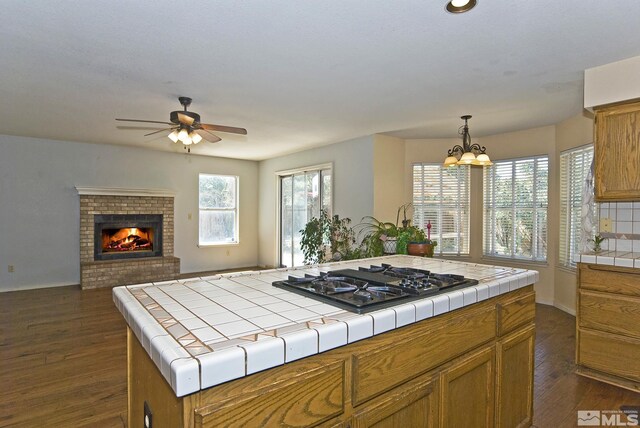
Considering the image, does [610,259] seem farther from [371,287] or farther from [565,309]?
[371,287]

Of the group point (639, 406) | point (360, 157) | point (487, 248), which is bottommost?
point (639, 406)

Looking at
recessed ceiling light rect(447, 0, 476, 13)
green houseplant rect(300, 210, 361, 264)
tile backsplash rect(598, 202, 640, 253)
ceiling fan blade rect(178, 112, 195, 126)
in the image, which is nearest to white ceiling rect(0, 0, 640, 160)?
recessed ceiling light rect(447, 0, 476, 13)

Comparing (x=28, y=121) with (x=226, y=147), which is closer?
(x=28, y=121)

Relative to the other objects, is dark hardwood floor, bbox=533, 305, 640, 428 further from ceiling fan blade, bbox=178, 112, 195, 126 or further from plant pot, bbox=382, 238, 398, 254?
ceiling fan blade, bbox=178, 112, 195, 126

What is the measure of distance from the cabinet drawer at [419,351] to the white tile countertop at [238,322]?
8cm

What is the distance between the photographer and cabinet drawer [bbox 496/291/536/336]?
5.87 feet

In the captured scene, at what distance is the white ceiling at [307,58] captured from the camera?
2100mm

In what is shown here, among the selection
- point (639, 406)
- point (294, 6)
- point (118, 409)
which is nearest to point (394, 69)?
point (294, 6)

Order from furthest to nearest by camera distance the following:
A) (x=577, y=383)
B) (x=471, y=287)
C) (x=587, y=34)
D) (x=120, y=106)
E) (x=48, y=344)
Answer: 1. (x=120, y=106)
2. (x=48, y=344)
3. (x=577, y=383)
4. (x=587, y=34)
5. (x=471, y=287)

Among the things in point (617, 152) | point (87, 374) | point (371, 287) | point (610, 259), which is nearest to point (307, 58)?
point (371, 287)

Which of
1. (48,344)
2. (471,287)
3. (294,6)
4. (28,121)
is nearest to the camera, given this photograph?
(471,287)

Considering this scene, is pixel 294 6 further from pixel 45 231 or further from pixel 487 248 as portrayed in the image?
pixel 45 231

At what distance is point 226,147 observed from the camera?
6465 mm

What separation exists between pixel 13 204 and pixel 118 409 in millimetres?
5099
